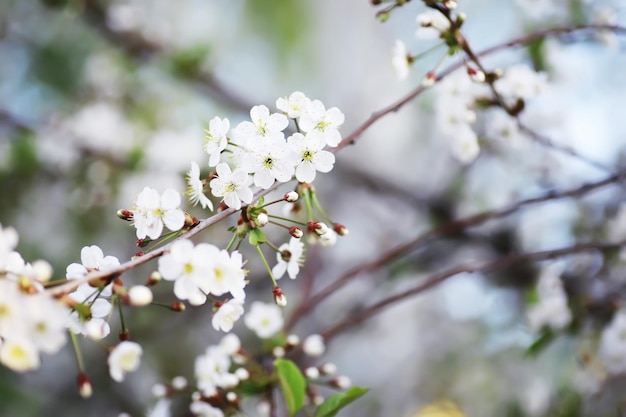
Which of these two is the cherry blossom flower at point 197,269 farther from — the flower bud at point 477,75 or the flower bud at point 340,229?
the flower bud at point 477,75

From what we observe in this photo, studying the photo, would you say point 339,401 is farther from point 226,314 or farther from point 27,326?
point 27,326

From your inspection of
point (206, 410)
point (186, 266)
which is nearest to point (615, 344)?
point (206, 410)

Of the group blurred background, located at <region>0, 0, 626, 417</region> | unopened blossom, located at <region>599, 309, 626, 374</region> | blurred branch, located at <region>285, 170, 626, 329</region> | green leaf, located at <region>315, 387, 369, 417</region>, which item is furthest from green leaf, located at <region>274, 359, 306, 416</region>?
unopened blossom, located at <region>599, 309, 626, 374</region>

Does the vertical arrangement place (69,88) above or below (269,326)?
above

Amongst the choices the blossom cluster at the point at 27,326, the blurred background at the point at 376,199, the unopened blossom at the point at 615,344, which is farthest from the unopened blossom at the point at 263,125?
the unopened blossom at the point at 615,344

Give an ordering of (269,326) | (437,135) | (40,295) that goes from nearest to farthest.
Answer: (40,295), (269,326), (437,135)

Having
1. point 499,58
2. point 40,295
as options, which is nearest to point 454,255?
point 499,58

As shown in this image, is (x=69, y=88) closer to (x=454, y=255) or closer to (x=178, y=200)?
(x=454, y=255)
